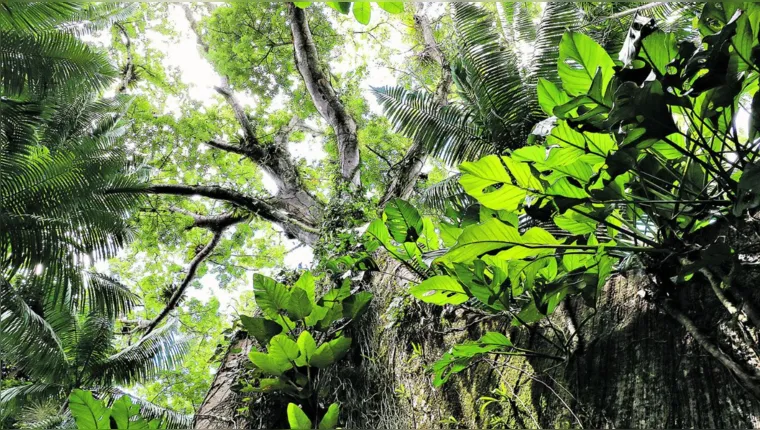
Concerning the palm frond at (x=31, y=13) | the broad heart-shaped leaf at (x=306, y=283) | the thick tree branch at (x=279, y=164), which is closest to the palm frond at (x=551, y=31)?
the broad heart-shaped leaf at (x=306, y=283)

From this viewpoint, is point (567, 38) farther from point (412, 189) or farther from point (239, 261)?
point (239, 261)

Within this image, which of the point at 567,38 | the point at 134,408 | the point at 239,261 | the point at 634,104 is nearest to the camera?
the point at 634,104

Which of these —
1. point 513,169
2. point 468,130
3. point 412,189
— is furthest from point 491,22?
point 513,169

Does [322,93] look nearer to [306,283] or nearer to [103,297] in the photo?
[103,297]

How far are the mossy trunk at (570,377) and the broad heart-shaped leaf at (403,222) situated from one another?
555 mm

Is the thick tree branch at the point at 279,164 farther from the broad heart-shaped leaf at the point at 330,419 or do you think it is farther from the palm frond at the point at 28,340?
the broad heart-shaped leaf at the point at 330,419

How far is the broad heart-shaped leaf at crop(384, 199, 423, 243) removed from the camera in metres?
→ 1.83

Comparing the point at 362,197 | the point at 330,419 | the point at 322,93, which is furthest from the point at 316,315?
the point at 322,93

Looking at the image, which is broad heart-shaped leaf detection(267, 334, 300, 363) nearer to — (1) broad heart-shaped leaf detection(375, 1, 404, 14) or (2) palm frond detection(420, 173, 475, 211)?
(1) broad heart-shaped leaf detection(375, 1, 404, 14)

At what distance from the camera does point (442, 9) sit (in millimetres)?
8938

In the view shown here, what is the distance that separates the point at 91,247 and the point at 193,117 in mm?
4593

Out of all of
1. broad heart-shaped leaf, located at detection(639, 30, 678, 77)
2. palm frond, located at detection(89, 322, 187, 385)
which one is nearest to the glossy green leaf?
broad heart-shaped leaf, located at detection(639, 30, 678, 77)

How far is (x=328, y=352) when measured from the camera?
1.86 meters

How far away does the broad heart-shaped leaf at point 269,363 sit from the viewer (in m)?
1.81
